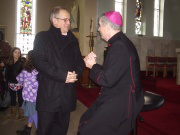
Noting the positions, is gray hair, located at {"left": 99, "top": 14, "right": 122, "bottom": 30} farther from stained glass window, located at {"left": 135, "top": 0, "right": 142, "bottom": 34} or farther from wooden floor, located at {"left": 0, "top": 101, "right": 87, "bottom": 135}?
stained glass window, located at {"left": 135, "top": 0, "right": 142, "bottom": 34}

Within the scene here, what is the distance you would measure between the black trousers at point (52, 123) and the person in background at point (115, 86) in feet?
1.92

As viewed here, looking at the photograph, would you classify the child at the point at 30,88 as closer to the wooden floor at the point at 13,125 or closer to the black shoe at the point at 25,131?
the black shoe at the point at 25,131

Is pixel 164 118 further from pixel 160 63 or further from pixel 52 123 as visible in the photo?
pixel 160 63

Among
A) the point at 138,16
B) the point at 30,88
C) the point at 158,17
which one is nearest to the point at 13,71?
the point at 30,88

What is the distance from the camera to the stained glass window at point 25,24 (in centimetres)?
1145

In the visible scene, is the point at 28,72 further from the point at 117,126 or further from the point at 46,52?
the point at 117,126

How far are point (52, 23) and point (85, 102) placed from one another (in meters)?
3.53

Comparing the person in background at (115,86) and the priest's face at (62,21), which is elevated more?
the priest's face at (62,21)

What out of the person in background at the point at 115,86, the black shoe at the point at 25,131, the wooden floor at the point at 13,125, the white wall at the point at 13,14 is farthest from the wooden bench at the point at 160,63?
the person in background at the point at 115,86

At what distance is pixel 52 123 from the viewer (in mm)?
2291

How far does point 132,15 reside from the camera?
36.2ft

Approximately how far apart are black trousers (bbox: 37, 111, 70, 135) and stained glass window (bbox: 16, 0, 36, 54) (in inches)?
390

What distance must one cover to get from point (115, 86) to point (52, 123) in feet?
3.50

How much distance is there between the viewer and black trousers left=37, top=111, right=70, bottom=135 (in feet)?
6.96
